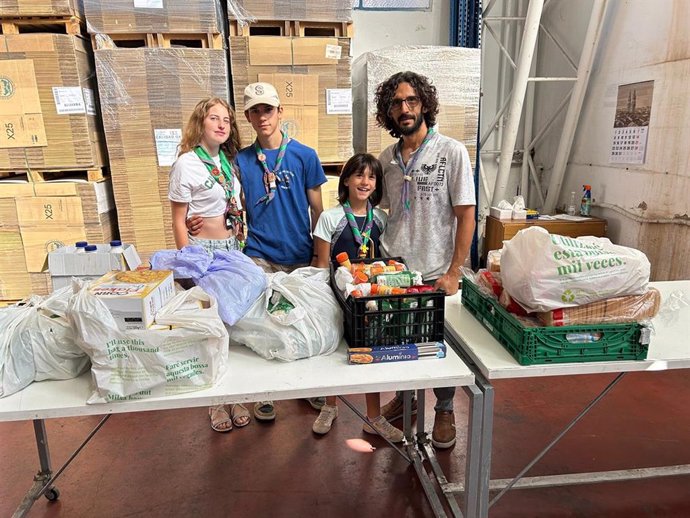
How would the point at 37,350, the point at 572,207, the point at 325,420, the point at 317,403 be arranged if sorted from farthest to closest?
the point at 572,207 < the point at 317,403 < the point at 325,420 < the point at 37,350

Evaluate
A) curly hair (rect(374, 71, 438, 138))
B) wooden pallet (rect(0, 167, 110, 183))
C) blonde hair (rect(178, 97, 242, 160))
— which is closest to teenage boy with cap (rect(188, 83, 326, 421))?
blonde hair (rect(178, 97, 242, 160))

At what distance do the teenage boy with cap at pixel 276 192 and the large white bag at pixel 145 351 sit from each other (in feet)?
3.14

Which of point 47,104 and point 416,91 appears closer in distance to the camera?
point 416,91

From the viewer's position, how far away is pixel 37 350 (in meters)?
1.36

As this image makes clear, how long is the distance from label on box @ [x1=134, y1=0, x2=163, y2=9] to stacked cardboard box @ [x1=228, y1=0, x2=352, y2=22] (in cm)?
47

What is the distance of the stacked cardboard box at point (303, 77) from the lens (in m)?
3.57

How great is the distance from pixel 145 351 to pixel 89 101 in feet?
10.0

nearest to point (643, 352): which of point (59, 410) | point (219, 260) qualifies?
point (219, 260)

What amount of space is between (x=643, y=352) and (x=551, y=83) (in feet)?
13.0

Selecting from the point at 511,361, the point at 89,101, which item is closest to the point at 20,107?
the point at 89,101

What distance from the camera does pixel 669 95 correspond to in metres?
3.40

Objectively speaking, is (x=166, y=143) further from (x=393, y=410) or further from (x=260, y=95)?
(x=393, y=410)

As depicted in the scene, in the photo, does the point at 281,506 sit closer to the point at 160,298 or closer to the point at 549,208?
the point at 160,298

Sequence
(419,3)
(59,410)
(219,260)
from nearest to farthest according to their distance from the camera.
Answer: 1. (59,410)
2. (219,260)
3. (419,3)
